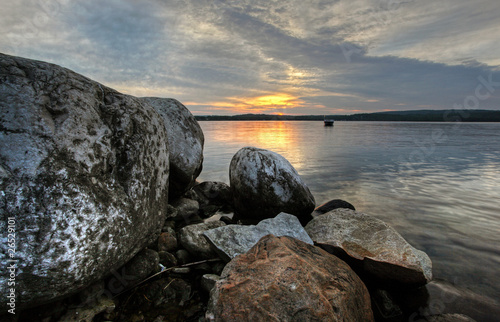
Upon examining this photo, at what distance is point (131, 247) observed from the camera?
3033 millimetres

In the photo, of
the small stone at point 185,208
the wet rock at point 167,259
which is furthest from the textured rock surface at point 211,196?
the wet rock at point 167,259

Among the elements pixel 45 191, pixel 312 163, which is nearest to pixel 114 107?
pixel 45 191

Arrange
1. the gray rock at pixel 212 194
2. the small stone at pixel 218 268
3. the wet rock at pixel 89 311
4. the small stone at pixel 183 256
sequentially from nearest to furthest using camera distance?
the wet rock at pixel 89 311 < the small stone at pixel 218 268 < the small stone at pixel 183 256 < the gray rock at pixel 212 194

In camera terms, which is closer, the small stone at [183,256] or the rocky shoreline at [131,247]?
the rocky shoreline at [131,247]

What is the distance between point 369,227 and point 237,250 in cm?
238

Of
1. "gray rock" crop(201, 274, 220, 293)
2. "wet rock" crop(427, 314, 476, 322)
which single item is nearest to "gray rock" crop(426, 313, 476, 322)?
"wet rock" crop(427, 314, 476, 322)

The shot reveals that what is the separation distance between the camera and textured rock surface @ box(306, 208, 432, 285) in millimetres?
3471

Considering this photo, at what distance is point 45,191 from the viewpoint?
227 cm

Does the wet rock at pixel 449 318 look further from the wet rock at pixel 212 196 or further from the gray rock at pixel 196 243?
the wet rock at pixel 212 196

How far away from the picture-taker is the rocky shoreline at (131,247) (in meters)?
2.19

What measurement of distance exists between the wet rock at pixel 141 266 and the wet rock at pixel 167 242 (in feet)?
1.65

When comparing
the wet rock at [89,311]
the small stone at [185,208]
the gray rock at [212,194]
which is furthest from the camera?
the gray rock at [212,194]

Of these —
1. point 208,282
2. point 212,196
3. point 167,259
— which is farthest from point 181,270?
point 212,196

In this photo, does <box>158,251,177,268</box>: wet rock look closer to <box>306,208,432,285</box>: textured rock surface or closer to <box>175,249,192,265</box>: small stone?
<box>175,249,192,265</box>: small stone
